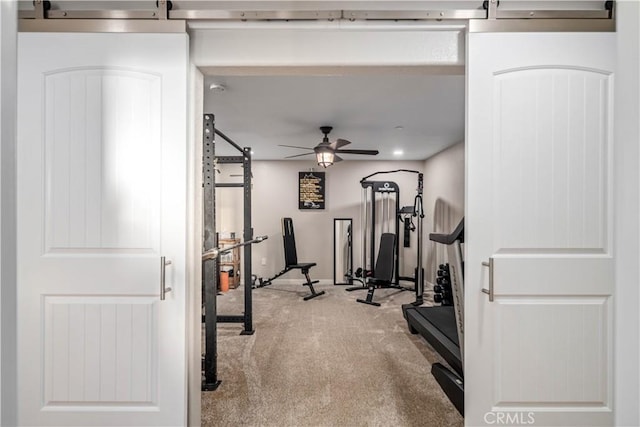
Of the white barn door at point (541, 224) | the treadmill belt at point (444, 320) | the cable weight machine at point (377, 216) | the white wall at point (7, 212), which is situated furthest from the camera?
the cable weight machine at point (377, 216)

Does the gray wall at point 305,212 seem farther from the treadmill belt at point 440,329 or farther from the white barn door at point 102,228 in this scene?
the white barn door at point 102,228

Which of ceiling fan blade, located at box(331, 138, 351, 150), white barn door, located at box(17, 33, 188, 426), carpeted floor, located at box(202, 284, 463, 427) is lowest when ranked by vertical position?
carpeted floor, located at box(202, 284, 463, 427)

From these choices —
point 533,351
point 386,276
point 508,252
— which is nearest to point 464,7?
point 508,252

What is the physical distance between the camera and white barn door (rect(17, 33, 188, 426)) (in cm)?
146

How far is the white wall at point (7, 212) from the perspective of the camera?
0.43 m

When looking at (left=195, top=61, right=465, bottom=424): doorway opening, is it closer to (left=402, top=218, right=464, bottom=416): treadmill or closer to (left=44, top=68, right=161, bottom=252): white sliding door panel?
(left=402, top=218, right=464, bottom=416): treadmill

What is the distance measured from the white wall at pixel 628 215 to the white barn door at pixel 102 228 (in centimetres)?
149

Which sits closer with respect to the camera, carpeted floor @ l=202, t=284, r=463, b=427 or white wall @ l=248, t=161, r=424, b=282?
carpeted floor @ l=202, t=284, r=463, b=427

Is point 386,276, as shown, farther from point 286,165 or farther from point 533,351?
point 533,351

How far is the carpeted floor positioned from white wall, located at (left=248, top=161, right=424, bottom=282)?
6.23ft

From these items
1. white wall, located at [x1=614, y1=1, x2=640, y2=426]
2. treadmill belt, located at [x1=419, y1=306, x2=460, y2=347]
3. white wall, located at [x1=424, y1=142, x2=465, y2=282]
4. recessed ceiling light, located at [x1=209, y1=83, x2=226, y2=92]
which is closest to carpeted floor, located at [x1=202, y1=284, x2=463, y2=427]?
treadmill belt, located at [x1=419, y1=306, x2=460, y2=347]

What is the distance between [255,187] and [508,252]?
483 cm

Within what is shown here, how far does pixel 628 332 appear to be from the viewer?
47 centimetres

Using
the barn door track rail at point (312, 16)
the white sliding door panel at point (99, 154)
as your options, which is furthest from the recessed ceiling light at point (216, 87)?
the white sliding door panel at point (99, 154)
